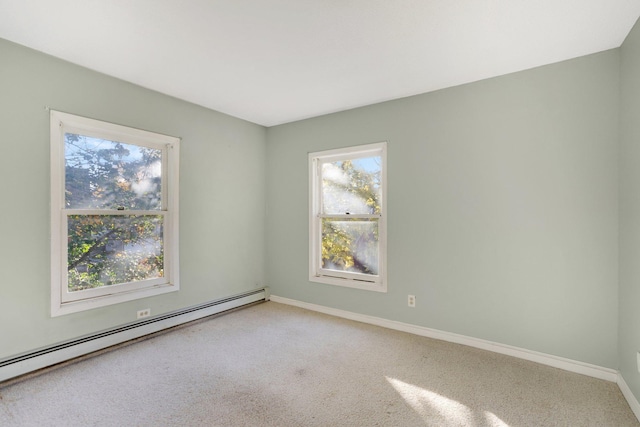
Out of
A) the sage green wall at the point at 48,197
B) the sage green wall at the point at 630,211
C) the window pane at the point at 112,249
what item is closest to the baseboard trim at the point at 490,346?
the sage green wall at the point at 630,211

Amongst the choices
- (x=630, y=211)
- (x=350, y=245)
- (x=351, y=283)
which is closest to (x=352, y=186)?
(x=350, y=245)

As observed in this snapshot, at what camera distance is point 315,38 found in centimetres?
211

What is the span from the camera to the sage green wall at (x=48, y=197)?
7.23 ft

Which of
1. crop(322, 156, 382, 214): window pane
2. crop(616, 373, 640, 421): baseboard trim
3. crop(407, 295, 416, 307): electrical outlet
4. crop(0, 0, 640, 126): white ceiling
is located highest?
crop(0, 0, 640, 126): white ceiling

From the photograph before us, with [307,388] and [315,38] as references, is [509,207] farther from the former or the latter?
[307,388]

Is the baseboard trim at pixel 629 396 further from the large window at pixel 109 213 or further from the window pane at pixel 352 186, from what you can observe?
the large window at pixel 109 213

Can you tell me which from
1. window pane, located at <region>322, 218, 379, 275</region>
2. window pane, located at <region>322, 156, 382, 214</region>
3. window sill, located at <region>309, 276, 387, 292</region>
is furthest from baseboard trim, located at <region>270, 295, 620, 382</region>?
window pane, located at <region>322, 156, 382, 214</region>

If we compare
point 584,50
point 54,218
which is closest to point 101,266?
point 54,218

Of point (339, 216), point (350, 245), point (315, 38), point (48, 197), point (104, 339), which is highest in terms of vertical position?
point (315, 38)

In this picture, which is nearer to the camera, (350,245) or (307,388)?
(307,388)

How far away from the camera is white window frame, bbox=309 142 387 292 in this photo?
3.30 m

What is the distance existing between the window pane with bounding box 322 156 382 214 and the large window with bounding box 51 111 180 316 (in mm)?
1751

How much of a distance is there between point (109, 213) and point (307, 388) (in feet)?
7.49

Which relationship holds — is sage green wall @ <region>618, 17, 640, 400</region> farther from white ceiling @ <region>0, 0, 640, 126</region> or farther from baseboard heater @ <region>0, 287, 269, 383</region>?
baseboard heater @ <region>0, 287, 269, 383</region>
